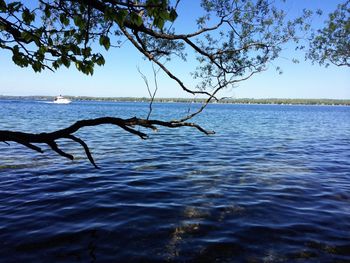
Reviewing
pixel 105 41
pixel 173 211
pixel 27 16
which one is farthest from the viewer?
pixel 173 211

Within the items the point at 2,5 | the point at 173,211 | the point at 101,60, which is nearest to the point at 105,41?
the point at 101,60

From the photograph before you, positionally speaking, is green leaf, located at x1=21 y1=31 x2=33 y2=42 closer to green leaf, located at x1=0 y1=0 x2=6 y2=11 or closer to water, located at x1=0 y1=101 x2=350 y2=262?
green leaf, located at x1=0 y1=0 x2=6 y2=11

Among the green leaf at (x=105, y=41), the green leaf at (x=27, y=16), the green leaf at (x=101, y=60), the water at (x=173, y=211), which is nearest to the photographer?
the green leaf at (x=105, y=41)

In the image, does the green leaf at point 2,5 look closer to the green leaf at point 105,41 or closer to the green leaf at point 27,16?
the green leaf at point 27,16

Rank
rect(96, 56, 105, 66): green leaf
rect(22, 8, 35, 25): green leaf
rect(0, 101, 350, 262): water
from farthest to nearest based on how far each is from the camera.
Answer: rect(0, 101, 350, 262): water
rect(96, 56, 105, 66): green leaf
rect(22, 8, 35, 25): green leaf

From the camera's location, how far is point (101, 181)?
1302cm

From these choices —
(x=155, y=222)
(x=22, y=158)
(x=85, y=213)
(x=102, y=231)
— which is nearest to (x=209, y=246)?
(x=155, y=222)

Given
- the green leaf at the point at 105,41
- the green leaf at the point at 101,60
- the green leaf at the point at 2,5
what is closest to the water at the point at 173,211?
the green leaf at the point at 101,60

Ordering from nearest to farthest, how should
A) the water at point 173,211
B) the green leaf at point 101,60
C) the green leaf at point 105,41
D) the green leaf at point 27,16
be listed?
the green leaf at point 105,41
the green leaf at point 27,16
the green leaf at point 101,60
the water at point 173,211

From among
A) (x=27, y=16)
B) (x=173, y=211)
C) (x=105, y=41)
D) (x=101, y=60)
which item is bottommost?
(x=173, y=211)

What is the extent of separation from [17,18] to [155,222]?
6079 mm

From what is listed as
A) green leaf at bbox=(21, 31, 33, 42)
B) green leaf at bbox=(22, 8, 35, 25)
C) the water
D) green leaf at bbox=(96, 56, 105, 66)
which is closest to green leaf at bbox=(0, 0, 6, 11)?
green leaf at bbox=(22, 8, 35, 25)

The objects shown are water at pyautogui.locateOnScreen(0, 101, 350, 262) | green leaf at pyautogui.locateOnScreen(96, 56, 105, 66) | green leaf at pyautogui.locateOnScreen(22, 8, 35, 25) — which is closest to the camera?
green leaf at pyautogui.locateOnScreen(22, 8, 35, 25)

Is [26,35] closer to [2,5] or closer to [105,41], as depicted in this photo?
[2,5]
